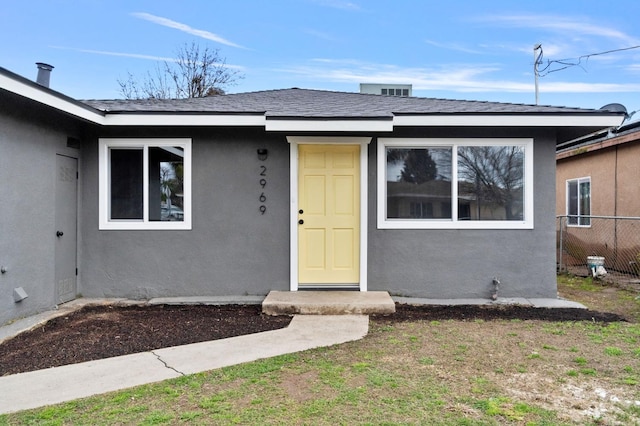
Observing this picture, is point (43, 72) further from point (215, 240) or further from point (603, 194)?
point (603, 194)

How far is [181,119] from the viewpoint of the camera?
597cm

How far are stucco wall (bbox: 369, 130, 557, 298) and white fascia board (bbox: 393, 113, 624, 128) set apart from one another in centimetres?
37

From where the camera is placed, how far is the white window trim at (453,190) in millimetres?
6293

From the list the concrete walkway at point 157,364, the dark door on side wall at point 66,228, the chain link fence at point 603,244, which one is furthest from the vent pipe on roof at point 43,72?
the chain link fence at point 603,244

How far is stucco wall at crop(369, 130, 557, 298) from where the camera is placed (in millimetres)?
6320

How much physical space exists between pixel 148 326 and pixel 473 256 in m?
4.47

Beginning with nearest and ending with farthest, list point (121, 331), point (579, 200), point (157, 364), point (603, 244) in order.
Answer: point (157, 364) < point (121, 331) < point (603, 244) < point (579, 200)

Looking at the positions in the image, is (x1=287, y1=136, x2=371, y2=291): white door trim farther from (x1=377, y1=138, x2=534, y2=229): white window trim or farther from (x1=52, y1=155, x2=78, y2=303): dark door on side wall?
(x1=52, y1=155, x2=78, y2=303): dark door on side wall

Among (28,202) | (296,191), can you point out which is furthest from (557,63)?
(28,202)

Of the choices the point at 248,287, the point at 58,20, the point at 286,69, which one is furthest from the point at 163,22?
the point at 248,287

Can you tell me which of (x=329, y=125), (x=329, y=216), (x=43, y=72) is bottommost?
(x=329, y=216)

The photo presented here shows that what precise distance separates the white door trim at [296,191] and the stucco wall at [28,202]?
10.3ft

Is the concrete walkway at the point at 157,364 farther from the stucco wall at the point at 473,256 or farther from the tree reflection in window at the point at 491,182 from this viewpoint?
the tree reflection in window at the point at 491,182

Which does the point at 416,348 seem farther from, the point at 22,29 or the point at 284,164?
the point at 22,29
